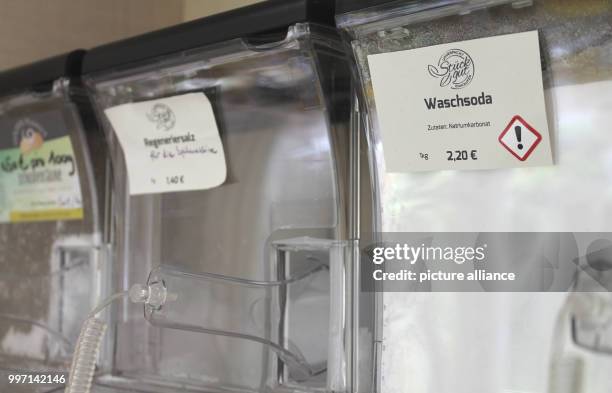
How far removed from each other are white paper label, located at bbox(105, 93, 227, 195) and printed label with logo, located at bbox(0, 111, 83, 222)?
0.39 ft

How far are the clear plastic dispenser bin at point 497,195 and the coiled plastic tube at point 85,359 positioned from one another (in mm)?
288

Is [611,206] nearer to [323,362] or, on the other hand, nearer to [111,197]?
[323,362]

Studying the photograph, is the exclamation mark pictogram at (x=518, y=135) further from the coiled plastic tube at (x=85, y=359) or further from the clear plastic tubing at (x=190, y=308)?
the coiled plastic tube at (x=85, y=359)

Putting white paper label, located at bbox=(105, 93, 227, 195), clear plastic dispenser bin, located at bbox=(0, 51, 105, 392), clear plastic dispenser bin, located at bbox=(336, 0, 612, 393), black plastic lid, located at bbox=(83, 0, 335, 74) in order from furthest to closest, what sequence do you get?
clear plastic dispenser bin, located at bbox=(0, 51, 105, 392)
white paper label, located at bbox=(105, 93, 227, 195)
black plastic lid, located at bbox=(83, 0, 335, 74)
clear plastic dispenser bin, located at bbox=(336, 0, 612, 393)

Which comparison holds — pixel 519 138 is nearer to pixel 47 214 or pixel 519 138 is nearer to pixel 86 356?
pixel 86 356

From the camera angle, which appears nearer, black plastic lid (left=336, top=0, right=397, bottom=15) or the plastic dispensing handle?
black plastic lid (left=336, top=0, right=397, bottom=15)

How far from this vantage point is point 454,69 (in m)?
0.53

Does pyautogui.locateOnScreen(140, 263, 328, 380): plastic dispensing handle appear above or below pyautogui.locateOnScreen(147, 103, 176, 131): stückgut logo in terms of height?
below

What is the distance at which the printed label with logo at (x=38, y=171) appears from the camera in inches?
33.5

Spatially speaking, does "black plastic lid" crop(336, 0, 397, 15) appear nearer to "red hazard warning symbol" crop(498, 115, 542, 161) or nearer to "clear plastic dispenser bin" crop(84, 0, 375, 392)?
"clear plastic dispenser bin" crop(84, 0, 375, 392)

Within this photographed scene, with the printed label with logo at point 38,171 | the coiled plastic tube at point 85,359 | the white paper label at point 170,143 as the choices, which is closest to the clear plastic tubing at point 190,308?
the coiled plastic tube at point 85,359

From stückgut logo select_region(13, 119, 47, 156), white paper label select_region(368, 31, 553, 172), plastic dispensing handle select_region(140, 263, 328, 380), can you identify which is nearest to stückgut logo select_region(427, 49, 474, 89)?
white paper label select_region(368, 31, 553, 172)

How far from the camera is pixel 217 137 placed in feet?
2.32

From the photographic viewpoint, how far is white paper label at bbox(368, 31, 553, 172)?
0.50 m
